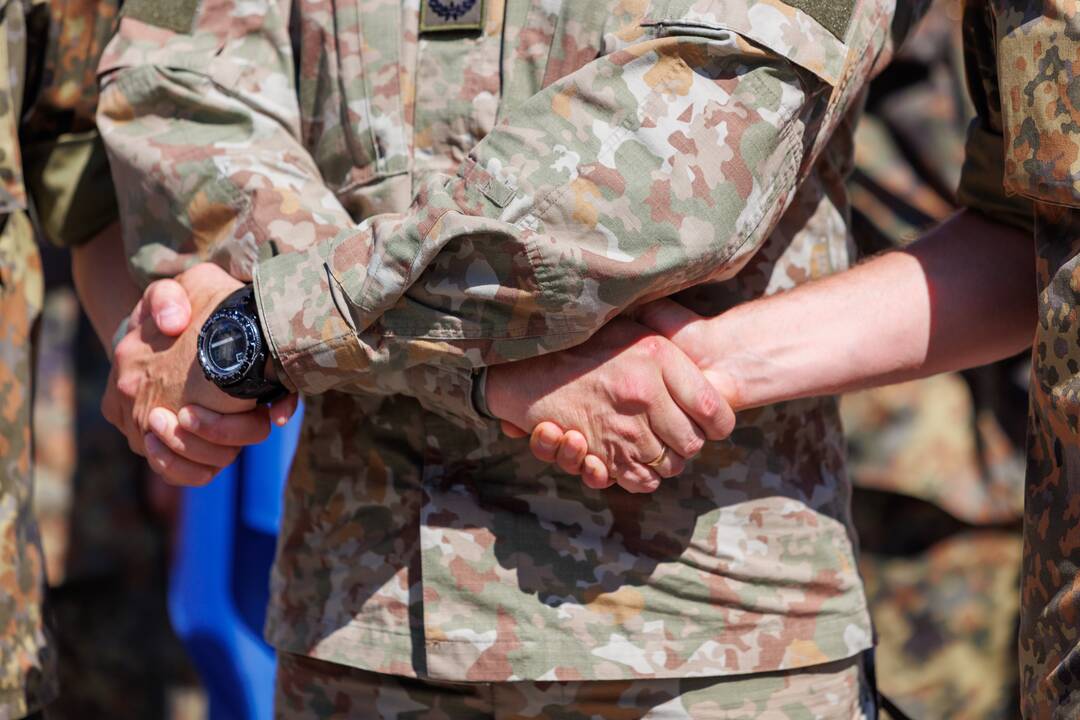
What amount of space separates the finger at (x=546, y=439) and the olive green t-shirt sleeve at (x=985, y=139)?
1.93 feet

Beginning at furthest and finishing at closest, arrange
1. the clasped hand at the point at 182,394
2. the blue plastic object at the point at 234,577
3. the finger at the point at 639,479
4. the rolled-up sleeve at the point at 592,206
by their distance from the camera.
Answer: the blue plastic object at the point at 234,577 → the clasped hand at the point at 182,394 → the finger at the point at 639,479 → the rolled-up sleeve at the point at 592,206

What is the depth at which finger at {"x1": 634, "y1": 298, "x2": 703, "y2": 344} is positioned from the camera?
1.49 metres

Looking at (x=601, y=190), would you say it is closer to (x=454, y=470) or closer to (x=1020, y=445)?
(x=454, y=470)

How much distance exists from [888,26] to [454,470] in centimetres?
73

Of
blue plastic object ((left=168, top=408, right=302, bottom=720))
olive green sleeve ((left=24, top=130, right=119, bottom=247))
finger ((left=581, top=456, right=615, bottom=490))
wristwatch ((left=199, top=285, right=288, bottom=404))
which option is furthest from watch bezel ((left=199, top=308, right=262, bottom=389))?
blue plastic object ((left=168, top=408, right=302, bottom=720))

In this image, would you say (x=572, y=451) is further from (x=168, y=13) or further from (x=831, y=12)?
(x=168, y=13)

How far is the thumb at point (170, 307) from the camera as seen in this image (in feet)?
5.19

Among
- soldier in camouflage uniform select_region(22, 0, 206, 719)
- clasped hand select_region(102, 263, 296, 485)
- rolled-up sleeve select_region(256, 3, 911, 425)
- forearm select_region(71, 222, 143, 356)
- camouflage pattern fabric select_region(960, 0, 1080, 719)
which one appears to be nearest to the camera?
camouflage pattern fabric select_region(960, 0, 1080, 719)

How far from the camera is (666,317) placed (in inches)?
58.7

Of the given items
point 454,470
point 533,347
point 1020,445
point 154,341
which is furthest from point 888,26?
point 1020,445

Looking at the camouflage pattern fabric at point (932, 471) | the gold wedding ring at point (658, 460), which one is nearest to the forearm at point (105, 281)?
the gold wedding ring at point (658, 460)

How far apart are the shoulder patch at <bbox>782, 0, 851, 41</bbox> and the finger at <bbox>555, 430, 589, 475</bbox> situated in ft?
1.71

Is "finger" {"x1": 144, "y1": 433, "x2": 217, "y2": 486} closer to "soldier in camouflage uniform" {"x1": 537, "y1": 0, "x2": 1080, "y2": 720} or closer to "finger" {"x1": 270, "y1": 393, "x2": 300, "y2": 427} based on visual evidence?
"finger" {"x1": 270, "y1": 393, "x2": 300, "y2": 427}

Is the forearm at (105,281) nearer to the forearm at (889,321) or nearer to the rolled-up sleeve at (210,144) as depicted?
the rolled-up sleeve at (210,144)
